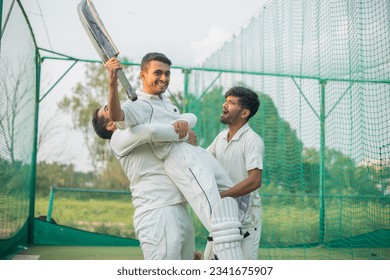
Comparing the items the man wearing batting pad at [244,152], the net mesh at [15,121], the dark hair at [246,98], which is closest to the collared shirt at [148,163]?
the man wearing batting pad at [244,152]

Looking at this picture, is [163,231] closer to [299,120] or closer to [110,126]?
[110,126]

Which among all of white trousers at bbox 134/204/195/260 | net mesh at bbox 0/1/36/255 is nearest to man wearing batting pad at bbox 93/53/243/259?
white trousers at bbox 134/204/195/260

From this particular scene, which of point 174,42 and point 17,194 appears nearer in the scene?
point 17,194

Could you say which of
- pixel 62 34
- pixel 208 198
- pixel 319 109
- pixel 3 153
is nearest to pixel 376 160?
pixel 319 109

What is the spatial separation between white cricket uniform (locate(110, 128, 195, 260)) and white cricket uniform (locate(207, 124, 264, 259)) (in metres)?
0.55

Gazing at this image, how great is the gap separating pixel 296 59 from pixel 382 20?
1.19 meters

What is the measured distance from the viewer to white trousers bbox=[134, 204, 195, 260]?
2.36 metres

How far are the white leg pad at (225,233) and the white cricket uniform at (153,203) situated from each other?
20 centimetres

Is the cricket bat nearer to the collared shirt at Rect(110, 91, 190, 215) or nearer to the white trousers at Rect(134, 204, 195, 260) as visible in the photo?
the collared shirt at Rect(110, 91, 190, 215)

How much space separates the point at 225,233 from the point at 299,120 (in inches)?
125

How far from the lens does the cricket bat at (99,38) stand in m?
2.30

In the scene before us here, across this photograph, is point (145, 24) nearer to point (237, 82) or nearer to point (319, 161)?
point (237, 82)

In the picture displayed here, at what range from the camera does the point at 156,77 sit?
2.50 m

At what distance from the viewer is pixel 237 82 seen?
6133mm
